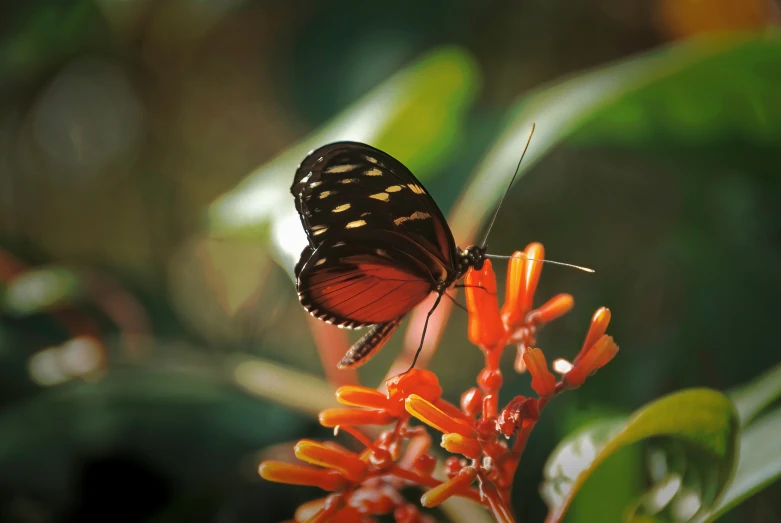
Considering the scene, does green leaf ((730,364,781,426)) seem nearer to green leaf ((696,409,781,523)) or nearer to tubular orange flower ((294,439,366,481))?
green leaf ((696,409,781,523))

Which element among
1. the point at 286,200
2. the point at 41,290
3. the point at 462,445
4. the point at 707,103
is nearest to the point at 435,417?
the point at 462,445

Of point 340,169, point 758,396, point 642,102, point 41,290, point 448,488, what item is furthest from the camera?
point 41,290

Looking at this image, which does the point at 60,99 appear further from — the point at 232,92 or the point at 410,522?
the point at 410,522

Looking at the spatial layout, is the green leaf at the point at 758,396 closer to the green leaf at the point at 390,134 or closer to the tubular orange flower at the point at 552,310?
the tubular orange flower at the point at 552,310

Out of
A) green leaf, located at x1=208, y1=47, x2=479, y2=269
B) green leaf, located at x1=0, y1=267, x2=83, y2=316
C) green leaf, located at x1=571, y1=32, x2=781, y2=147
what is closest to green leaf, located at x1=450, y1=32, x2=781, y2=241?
green leaf, located at x1=571, y1=32, x2=781, y2=147

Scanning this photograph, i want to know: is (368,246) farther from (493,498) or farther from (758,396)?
(758,396)

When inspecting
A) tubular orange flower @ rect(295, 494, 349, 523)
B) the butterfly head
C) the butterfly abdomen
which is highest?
the butterfly head
